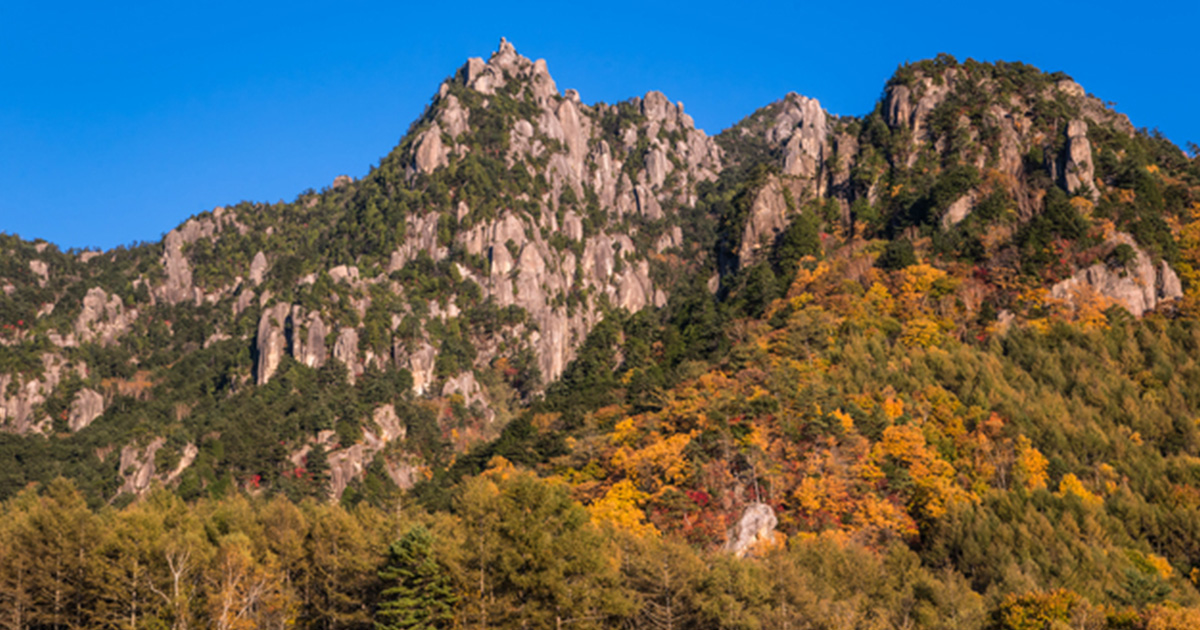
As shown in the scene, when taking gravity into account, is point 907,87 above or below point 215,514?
above

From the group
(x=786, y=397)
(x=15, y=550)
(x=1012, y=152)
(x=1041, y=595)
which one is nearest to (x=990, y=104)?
(x=1012, y=152)

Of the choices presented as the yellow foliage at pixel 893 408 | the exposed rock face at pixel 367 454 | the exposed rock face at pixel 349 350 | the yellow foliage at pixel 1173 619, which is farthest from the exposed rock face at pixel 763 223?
the yellow foliage at pixel 1173 619

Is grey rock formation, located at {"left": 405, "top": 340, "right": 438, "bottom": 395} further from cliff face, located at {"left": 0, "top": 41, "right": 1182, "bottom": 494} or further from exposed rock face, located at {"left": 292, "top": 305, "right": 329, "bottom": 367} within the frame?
exposed rock face, located at {"left": 292, "top": 305, "right": 329, "bottom": 367}

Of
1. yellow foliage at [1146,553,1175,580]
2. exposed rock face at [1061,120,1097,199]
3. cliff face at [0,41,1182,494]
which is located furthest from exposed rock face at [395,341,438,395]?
yellow foliage at [1146,553,1175,580]

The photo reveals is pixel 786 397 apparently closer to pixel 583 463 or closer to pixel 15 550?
pixel 583 463

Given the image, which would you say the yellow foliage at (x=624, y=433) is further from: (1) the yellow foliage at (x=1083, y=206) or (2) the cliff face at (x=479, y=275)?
(1) the yellow foliage at (x=1083, y=206)

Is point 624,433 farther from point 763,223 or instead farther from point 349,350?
point 349,350

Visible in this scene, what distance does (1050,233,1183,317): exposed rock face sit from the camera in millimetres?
89875

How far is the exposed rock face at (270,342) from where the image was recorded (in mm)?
152750

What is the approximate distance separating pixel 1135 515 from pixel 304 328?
127 metres

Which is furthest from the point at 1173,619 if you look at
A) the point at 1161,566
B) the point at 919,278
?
the point at 919,278

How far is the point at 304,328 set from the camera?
153000mm

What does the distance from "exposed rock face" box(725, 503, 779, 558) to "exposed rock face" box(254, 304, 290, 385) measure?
109994mm

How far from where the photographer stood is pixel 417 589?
41.8 meters
